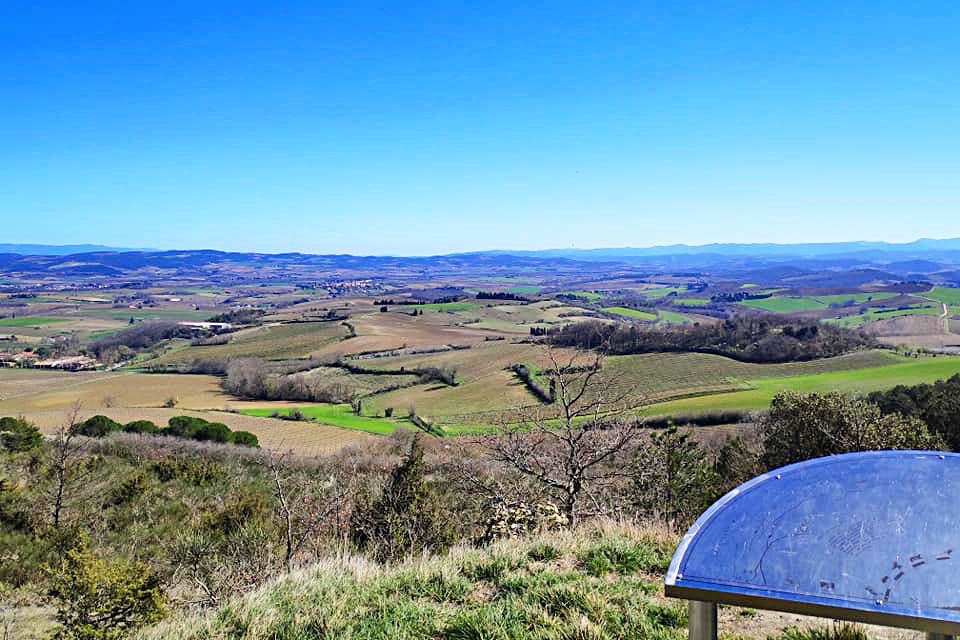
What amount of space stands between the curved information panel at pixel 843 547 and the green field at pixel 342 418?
40047 millimetres

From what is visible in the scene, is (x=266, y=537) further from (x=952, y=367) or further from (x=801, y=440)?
(x=952, y=367)

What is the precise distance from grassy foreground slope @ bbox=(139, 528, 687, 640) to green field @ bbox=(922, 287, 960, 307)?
14133 cm

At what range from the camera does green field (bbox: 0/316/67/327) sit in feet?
354

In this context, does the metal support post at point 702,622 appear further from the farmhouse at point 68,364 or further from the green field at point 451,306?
the green field at point 451,306

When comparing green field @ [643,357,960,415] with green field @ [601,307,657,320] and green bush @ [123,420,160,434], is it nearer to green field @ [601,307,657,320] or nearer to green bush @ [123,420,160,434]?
green bush @ [123,420,160,434]

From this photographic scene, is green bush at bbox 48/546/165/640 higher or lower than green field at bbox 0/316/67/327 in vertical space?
higher

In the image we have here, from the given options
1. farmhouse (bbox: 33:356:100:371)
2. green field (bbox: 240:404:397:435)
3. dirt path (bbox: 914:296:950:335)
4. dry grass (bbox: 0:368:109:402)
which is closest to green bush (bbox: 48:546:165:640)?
green field (bbox: 240:404:397:435)

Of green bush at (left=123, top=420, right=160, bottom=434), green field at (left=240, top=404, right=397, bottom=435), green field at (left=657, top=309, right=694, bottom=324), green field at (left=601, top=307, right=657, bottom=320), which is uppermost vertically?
green field at (left=601, top=307, right=657, bottom=320)

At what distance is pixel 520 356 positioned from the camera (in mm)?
68062

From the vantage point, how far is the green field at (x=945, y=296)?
112188 millimetres

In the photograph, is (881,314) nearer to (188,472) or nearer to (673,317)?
(673,317)

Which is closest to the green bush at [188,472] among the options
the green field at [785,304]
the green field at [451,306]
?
the green field at [451,306]

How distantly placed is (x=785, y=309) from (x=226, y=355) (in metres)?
116

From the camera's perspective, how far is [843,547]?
252 centimetres
